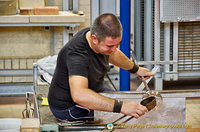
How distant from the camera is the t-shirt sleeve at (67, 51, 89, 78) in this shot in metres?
2.20

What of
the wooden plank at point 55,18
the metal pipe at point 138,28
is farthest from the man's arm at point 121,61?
the metal pipe at point 138,28

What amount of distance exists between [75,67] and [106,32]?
0.96 ft

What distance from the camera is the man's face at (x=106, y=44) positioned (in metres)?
2.14

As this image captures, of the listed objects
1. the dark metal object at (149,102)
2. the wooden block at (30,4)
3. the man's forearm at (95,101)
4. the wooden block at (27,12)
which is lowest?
the dark metal object at (149,102)

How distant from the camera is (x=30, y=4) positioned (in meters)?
5.18

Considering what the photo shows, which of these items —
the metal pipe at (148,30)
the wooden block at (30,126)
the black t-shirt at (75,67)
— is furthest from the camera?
the metal pipe at (148,30)

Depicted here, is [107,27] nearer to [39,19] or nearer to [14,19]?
[39,19]

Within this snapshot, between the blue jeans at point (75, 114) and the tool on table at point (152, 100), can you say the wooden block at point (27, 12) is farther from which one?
the tool on table at point (152, 100)

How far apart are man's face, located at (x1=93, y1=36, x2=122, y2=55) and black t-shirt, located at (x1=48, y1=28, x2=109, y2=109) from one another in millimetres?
115

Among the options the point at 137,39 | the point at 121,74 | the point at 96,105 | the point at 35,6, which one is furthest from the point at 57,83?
the point at 137,39

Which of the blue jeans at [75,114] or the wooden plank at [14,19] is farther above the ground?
the wooden plank at [14,19]

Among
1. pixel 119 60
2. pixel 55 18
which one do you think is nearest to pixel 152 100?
pixel 119 60

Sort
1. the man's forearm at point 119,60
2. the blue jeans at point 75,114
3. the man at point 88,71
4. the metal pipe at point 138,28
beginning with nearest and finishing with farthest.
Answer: the man at point 88,71
the blue jeans at point 75,114
the man's forearm at point 119,60
the metal pipe at point 138,28

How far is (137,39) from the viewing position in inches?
221
